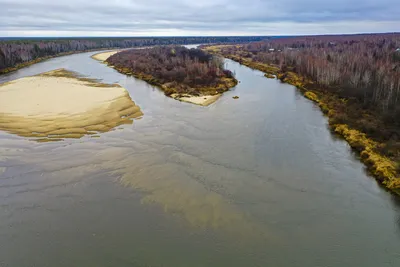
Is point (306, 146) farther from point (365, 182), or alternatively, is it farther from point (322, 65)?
point (322, 65)

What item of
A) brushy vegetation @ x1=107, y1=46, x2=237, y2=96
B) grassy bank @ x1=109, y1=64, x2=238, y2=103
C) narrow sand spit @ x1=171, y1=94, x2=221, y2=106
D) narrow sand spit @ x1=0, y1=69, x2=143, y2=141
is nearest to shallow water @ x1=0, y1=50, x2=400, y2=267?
narrow sand spit @ x1=0, y1=69, x2=143, y2=141

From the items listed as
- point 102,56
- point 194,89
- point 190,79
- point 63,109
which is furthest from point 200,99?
point 102,56

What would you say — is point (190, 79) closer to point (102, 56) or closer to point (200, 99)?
point (200, 99)

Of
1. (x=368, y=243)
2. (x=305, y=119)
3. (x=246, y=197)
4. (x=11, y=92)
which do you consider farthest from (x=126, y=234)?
(x=11, y=92)

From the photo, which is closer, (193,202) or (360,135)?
(193,202)

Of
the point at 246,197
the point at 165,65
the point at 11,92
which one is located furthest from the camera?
the point at 165,65
